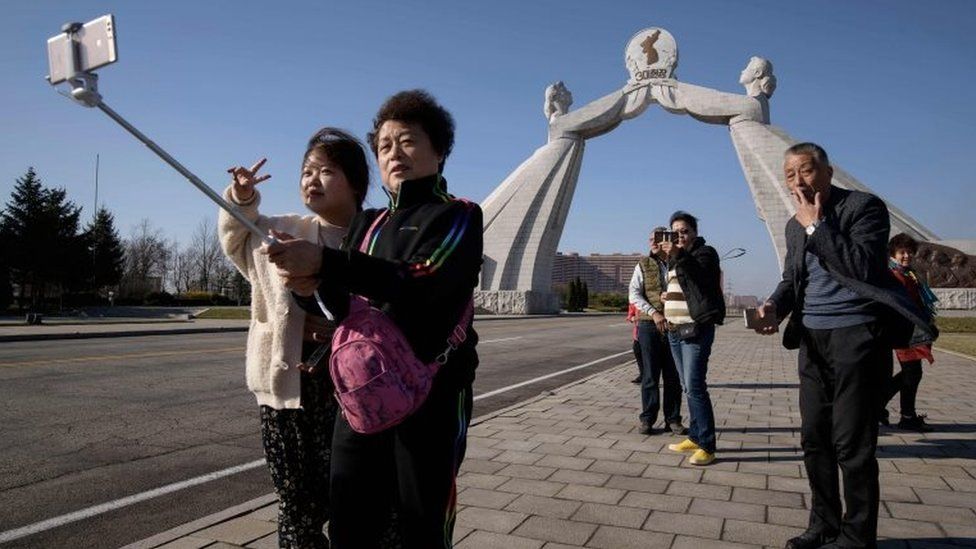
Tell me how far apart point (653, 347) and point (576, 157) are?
39.5 meters

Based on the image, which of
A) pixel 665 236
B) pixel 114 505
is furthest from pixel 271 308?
pixel 665 236

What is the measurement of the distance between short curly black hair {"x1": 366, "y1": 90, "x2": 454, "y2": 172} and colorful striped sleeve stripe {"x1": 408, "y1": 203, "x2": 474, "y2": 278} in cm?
33

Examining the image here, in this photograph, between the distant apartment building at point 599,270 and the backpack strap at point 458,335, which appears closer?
the backpack strap at point 458,335

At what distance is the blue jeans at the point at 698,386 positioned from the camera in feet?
16.2

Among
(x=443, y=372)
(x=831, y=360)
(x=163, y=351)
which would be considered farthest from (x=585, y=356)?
(x=443, y=372)

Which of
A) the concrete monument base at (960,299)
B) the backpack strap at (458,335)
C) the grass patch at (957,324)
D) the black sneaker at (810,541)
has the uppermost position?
the backpack strap at (458,335)

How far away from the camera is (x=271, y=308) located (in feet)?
8.29

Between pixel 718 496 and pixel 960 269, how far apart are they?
35.7 m

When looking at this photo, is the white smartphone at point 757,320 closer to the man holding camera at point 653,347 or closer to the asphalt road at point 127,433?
the man holding camera at point 653,347

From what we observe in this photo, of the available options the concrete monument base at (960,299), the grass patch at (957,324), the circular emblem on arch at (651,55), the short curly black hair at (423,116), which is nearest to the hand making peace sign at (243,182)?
the short curly black hair at (423,116)

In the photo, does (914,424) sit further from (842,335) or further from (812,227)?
(812,227)

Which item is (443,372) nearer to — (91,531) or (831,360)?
(831,360)

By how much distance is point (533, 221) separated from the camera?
43.0 meters

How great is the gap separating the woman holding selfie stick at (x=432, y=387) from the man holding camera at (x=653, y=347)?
13.9 feet
